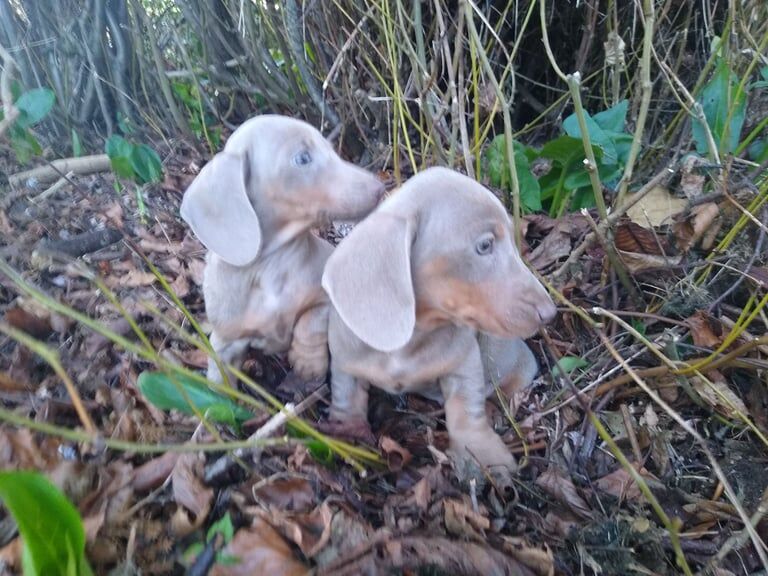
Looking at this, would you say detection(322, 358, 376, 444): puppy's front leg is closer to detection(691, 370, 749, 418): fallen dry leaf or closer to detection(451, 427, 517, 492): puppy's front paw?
detection(451, 427, 517, 492): puppy's front paw

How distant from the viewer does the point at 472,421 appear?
7.34ft

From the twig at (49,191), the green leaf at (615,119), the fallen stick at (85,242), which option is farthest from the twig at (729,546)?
the twig at (49,191)

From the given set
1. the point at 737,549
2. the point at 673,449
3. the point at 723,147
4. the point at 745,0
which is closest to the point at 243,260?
the point at 673,449

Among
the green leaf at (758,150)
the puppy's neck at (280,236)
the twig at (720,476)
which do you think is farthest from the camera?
the green leaf at (758,150)

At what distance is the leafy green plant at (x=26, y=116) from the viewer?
3715 millimetres

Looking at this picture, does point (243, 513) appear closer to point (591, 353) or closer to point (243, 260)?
point (243, 260)

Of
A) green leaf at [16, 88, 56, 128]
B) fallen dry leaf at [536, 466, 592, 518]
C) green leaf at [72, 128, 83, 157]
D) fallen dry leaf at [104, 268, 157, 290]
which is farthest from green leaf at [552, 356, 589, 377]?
green leaf at [72, 128, 83, 157]

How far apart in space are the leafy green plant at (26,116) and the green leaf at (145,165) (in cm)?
Answer: 56

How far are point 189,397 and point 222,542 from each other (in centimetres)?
44

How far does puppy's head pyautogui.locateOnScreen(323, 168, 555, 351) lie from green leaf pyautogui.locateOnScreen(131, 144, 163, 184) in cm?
249

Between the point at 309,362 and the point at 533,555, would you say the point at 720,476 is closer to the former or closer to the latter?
the point at 533,555

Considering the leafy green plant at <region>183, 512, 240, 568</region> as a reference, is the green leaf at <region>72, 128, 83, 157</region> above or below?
below

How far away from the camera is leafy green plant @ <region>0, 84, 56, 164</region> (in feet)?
12.2

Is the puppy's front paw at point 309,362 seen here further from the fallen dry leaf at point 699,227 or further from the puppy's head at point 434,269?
the fallen dry leaf at point 699,227
